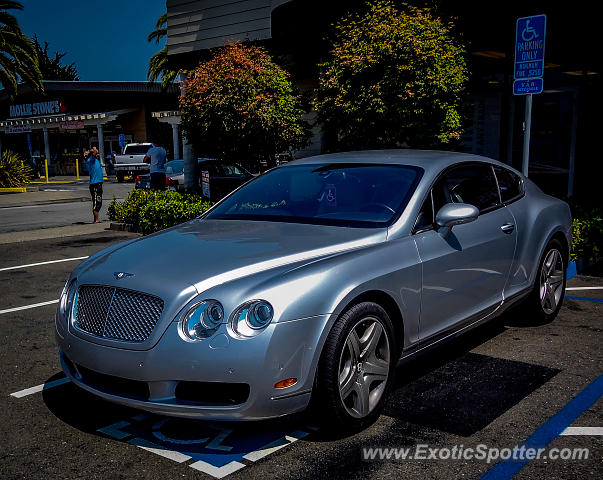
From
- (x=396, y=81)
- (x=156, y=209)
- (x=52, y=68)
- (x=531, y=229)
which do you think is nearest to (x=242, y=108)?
(x=156, y=209)

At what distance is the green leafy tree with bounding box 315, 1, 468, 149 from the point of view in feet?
34.5

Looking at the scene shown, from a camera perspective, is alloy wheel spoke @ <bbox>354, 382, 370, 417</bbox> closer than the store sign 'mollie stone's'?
Yes

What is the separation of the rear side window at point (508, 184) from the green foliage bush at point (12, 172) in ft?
83.0

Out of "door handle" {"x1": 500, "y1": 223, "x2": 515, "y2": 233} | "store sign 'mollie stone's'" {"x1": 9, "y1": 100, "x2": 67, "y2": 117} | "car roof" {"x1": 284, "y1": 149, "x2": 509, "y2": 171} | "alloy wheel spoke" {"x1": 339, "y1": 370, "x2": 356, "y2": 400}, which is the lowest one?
"alloy wheel spoke" {"x1": 339, "y1": 370, "x2": 356, "y2": 400}

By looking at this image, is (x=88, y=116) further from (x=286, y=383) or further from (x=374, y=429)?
(x=286, y=383)

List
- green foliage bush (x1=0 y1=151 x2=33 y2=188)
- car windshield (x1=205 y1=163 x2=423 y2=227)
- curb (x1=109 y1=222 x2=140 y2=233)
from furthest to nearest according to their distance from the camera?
green foliage bush (x1=0 y1=151 x2=33 y2=188) → curb (x1=109 y1=222 x2=140 y2=233) → car windshield (x1=205 y1=163 x2=423 y2=227)

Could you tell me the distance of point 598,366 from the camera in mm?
4832

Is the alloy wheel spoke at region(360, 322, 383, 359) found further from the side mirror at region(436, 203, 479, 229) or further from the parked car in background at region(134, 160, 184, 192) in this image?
the parked car in background at region(134, 160, 184, 192)

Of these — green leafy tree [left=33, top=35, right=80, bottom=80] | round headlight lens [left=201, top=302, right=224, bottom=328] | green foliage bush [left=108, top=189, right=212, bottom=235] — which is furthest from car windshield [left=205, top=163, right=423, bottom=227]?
green leafy tree [left=33, top=35, right=80, bottom=80]

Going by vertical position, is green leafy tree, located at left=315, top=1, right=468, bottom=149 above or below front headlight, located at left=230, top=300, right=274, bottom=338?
above

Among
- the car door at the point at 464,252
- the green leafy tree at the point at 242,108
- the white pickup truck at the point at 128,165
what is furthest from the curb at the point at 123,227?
the white pickup truck at the point at 128,165

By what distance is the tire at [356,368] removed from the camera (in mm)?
3416

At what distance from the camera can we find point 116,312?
3.47 m

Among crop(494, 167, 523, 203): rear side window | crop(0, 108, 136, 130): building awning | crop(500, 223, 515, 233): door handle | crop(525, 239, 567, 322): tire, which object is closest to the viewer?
crop(500, 223, 515, 233): door handle
